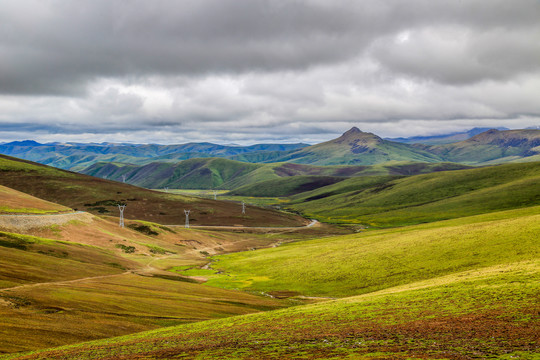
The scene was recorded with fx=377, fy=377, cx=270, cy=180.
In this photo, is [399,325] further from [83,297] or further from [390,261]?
[390,261]

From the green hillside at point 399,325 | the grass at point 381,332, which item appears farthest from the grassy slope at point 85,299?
the grass at point 381,332

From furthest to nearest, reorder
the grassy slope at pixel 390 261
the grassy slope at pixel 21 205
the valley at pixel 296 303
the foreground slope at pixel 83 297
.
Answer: the grassy slope at pixel 21 205, the grassy slope at pixel 390 261, the foreground slope at pixel 83 297, the valley at pixel 296 303

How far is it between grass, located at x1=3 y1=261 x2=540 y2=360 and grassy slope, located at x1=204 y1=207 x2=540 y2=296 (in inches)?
923

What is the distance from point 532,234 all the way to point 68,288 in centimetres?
8777

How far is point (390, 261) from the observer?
288ft

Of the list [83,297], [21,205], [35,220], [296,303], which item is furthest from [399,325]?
[21,205]

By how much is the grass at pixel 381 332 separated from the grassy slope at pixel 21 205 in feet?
367

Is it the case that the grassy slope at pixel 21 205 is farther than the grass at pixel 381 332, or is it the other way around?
the grassy slope at pixel 21 205

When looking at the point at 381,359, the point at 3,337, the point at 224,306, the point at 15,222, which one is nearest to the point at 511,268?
the point at 381,359

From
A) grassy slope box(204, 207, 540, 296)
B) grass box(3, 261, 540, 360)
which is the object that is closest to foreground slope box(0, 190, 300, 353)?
grass box(3, 261, 540, 360)

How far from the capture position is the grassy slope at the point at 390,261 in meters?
74.4

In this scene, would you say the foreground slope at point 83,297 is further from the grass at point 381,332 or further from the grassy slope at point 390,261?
the grassy slope at point 390,261

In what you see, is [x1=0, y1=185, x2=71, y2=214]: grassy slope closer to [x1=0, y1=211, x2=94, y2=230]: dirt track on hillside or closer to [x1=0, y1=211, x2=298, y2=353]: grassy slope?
[x1=0, y1=211, x2=94, y2=230]: dirt track on hillside

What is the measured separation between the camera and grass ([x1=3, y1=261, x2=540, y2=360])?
1147 inches
